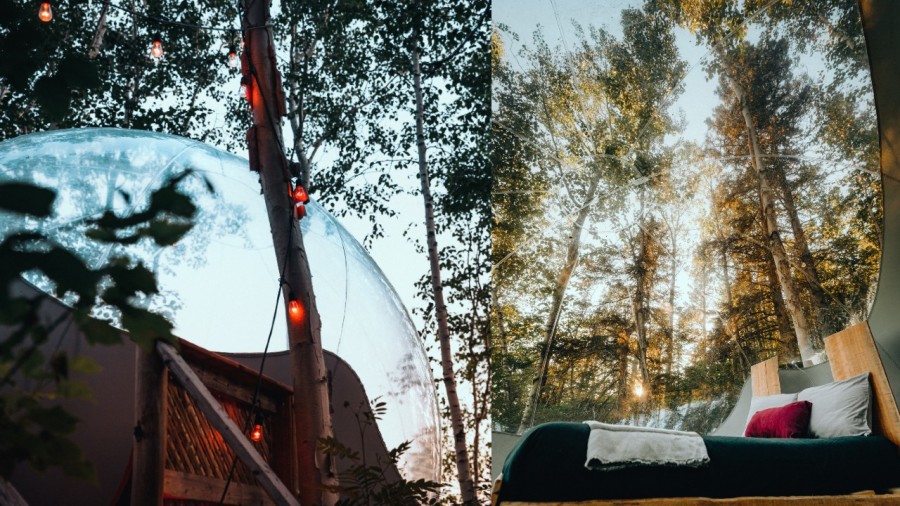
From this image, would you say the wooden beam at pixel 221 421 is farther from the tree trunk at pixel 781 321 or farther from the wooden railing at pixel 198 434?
the tree trunk at pixel 781 321

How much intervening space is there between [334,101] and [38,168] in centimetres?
294

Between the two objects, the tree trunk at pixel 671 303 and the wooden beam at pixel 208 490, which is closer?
the wooden beam at pixel 208 490

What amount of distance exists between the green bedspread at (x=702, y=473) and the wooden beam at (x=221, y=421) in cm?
77

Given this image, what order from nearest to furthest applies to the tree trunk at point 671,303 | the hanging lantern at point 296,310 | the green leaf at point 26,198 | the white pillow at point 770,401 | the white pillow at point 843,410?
the green leaf at point 26,198
the hanging lantern at point 296,310
the white pillow at point 843,410
the white pillow at point 770,401
the tree trunk at point 671,303

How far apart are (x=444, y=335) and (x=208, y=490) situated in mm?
2635

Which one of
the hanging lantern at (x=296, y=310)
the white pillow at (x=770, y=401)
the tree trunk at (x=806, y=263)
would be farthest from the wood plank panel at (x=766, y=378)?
the hanging lantern at (x=296, y=310)

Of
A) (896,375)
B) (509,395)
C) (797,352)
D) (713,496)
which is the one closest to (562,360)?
(509,395)

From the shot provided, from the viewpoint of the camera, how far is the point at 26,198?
1.67 feet

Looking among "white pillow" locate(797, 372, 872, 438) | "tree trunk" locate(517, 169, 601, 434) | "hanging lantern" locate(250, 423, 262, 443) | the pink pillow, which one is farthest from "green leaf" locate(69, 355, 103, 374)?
"tree trunk" locate(517, 169, 601, 434)

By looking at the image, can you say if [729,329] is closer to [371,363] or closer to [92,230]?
[371,363]

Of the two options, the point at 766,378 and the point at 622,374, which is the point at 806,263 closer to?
the point at 766,378

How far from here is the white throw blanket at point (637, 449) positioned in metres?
2.44

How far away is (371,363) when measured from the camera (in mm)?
3910

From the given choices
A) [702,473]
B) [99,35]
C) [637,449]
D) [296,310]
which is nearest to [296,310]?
[296,310]
